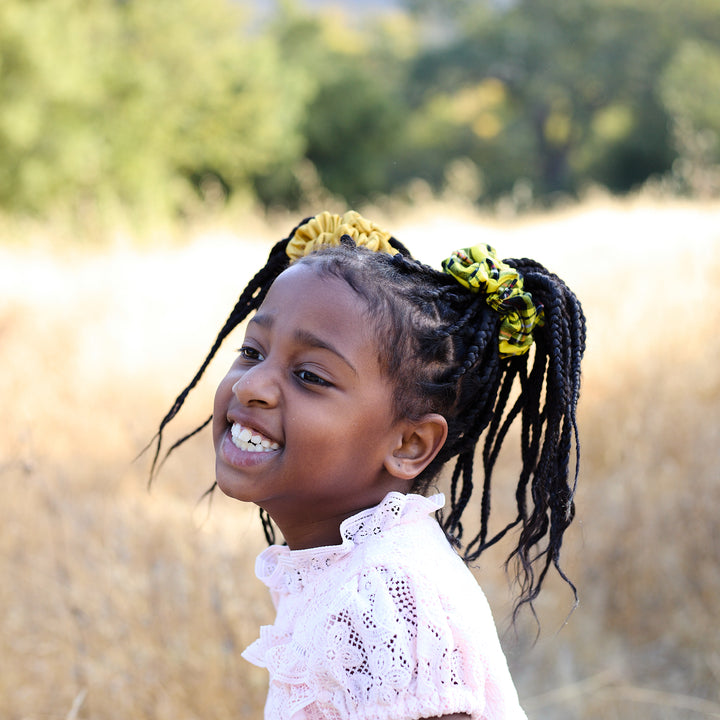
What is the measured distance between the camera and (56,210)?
14297 mm

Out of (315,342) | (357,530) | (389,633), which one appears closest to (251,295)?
(315,342)

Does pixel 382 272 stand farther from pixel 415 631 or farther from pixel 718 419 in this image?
pixel 718 419

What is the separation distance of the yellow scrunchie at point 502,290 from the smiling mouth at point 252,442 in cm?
47

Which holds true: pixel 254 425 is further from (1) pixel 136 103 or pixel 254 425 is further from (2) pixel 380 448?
(1) pixel 136 103

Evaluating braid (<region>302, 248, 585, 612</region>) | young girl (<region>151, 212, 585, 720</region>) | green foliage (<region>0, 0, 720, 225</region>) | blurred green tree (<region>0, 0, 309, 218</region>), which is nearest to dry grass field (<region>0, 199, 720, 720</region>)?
braid (<region>302, 248, 585, 612</region>)

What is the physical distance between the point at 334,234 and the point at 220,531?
1969 mm

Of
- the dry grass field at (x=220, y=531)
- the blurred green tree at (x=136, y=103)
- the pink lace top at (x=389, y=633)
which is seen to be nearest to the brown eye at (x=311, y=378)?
the pink lace top at (x=389, y=633)

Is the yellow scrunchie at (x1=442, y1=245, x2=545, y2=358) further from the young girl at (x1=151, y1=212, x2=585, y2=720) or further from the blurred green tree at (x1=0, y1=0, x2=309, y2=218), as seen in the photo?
the blurred green tree at (x1=0, y1=0, x2=309, y2=218)

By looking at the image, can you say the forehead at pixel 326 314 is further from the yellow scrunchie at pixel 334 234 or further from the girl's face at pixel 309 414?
the yellow scrunchie at pixel 334 234

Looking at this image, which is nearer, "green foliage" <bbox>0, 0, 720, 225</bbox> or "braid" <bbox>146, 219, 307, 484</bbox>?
"braid" <bbox>146, 219, 307, 484</bbox>

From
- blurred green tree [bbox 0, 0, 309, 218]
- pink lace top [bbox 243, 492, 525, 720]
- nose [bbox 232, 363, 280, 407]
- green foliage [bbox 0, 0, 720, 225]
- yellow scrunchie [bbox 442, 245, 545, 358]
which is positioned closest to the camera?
pink lace top [bbox 243, 492, 525, 720]

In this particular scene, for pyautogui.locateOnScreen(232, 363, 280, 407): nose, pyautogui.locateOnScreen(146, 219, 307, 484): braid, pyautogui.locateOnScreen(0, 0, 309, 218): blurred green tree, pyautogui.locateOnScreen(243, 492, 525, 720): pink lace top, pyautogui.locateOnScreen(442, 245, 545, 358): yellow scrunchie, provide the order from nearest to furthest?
1. pyautogui.locateOnScreen(243, 492, 525, 720): pink lace top
2. pyautogui.locateOnScreen(232, 363, 280, 407): nose
3. pyautogui.locateOnScreen(442, 245, 545, 358): yellow scrunchie
4. pyautogui.locateOnScreen(146, 219, 307, 484): braid
5. pyautogui.locateOnScreen(0, 0, 309, 218): blurred green tree

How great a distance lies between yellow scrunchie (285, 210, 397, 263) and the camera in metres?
1.63

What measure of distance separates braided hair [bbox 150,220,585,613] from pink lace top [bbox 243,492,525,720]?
20 cm
